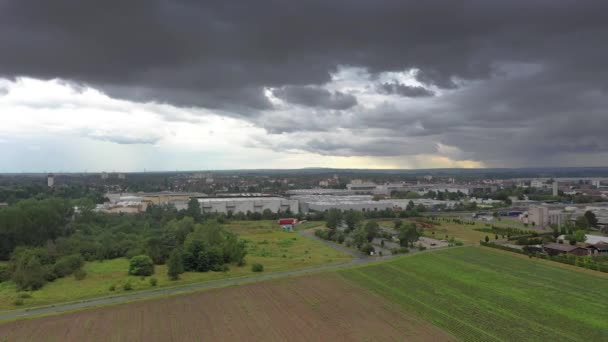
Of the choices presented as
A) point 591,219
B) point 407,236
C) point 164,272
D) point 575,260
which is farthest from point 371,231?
point 591,219

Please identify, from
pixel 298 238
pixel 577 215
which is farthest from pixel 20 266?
pixel 577 215

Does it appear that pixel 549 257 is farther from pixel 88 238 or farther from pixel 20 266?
pixel 88 238

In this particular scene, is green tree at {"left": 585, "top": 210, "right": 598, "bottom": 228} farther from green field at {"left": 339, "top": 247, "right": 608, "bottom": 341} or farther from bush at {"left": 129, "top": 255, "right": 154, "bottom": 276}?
bush at {"left": 129, "top": 255, "right": 154, "bottom": 276}

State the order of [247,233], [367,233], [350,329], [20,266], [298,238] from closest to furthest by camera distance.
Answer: [350,329]
[20,266]
[367,233]
[298,238]
[247,233]

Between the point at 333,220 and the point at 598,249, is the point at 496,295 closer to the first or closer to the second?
the point at 598,249

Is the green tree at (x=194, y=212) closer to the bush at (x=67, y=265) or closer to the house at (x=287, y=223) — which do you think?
the house at (x=287, y=223)

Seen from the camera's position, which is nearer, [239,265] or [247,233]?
[239,265]
